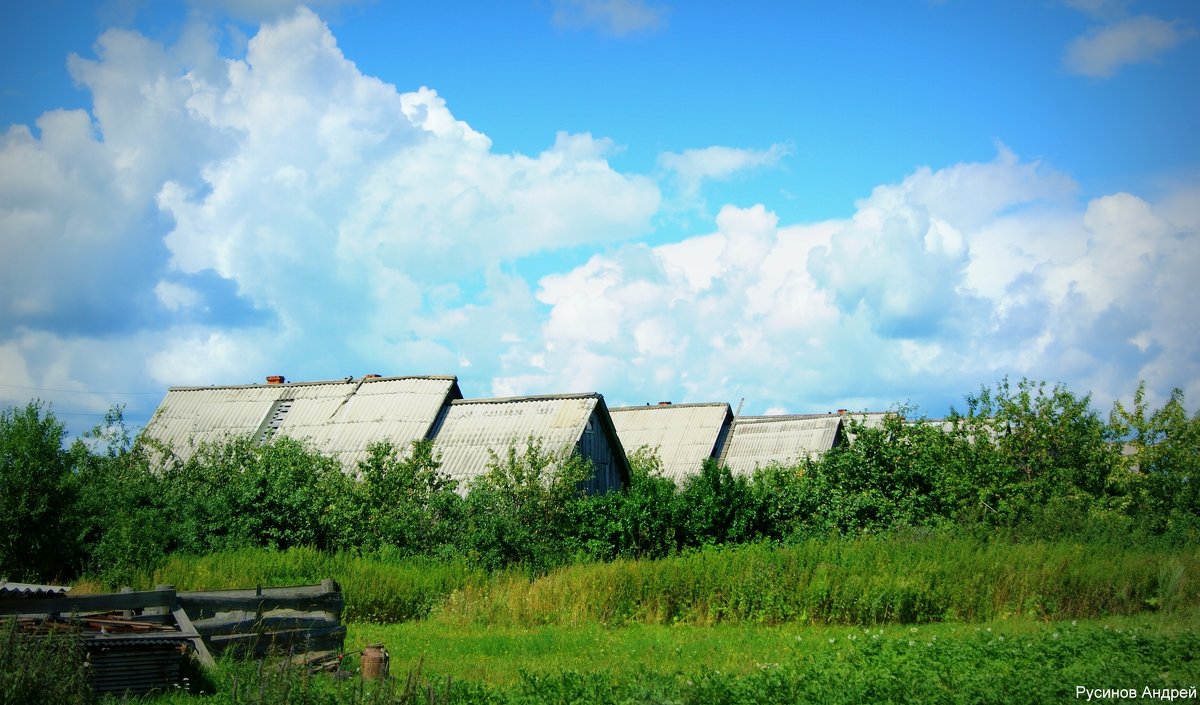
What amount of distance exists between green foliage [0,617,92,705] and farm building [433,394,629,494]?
20.4 metres

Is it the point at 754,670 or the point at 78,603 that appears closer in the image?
the point at 78,603

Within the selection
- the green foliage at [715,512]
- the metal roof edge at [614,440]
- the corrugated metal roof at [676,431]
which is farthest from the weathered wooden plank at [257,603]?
the corrugated metal roof at [676,431]

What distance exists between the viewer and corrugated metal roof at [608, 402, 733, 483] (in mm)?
41969

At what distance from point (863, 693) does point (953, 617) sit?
8.58 meters

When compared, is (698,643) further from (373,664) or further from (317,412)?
(317,412)

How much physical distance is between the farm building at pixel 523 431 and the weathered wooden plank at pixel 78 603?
18303 mm

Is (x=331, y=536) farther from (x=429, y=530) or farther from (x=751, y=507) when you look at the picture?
(x=751, y=507)

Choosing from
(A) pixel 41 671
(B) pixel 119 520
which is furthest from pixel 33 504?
(A) pixel 41 671

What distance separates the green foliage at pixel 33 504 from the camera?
20766 mm

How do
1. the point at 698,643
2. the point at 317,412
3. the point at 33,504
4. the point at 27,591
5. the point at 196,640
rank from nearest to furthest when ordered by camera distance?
1. the point at 196,640
2. the point at 27,591
3. the point at 698,643
4. the point at 33,504
5. the point at 317,412

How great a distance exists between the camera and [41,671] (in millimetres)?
8219

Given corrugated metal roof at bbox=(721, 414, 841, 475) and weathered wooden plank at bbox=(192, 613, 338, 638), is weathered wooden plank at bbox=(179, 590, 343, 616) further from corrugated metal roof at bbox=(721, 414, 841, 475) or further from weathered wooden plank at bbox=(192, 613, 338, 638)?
corrugated metal roof at bbox=(721, 414, 841, 475)

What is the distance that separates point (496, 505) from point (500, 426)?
8152 mm

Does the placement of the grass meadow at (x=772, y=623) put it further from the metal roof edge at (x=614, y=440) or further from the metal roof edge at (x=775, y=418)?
the metal roof edge at (x=775, y=418)
